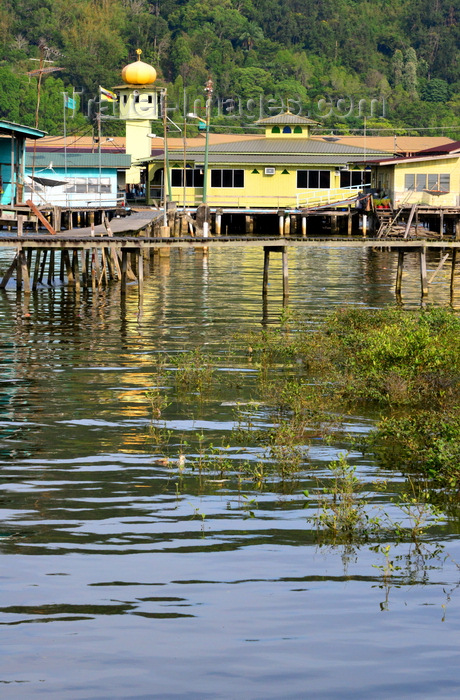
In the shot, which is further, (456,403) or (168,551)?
(456,403)

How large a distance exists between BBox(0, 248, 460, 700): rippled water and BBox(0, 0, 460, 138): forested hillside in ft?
357

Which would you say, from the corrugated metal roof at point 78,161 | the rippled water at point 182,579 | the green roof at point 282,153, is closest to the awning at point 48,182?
the corrugated metal roof at point 78,161

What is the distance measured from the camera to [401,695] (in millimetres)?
7496

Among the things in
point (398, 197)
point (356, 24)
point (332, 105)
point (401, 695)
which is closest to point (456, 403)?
point (401, 695)

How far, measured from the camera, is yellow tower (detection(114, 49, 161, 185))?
9138cm

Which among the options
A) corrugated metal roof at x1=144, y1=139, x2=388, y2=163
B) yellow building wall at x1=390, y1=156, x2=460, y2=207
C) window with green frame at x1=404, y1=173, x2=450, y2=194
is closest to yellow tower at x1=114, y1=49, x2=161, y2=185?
corrugated metal roof at x1=144, y1=139, x2=388, y2=163

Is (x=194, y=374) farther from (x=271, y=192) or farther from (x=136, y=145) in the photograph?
(x=136, y=145)

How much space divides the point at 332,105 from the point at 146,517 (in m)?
123

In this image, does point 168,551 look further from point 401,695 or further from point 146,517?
point 401,695

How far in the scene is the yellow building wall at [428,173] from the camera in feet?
211

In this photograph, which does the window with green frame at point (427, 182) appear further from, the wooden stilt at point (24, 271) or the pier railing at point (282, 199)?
the wooden stilt at point (24, 271)

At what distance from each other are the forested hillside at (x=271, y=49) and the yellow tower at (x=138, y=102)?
84.7 ft

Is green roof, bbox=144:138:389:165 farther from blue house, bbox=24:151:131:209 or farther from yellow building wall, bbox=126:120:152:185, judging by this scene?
yellow building wall, bbox=126:120:152:185

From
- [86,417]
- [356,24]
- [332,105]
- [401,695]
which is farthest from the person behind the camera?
[356,24]
